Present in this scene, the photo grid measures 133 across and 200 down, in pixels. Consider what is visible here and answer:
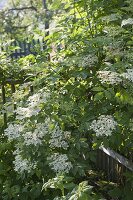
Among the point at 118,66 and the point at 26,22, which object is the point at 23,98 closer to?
the point at 118,66

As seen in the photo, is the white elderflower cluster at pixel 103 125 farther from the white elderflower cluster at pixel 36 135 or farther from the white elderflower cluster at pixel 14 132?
the white elderflower cluster at pixel 14 132

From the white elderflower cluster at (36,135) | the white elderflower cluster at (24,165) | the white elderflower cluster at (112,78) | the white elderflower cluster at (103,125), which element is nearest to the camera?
the white elderflower cluster at (112,78)

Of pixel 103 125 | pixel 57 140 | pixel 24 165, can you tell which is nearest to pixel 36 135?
pixel 57 140

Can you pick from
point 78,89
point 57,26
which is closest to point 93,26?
point 57,26

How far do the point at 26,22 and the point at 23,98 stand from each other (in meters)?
11.7

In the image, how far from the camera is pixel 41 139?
2.28 metres

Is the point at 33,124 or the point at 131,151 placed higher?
the point at 33,124

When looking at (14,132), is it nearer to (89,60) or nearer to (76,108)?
(76,108)

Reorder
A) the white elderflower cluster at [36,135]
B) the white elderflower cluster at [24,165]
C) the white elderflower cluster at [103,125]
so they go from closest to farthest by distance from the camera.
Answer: the white elderflower cluster at [103,125]
the white elderflower cluster at [36,135]
the white elderflower cluster at [24,165]

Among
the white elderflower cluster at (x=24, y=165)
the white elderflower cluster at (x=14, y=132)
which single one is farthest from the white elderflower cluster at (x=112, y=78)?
the white elderflower cluster at (x=24, y=165)

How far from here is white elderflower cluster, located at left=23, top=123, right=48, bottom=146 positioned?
2.15m

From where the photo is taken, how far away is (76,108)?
7.35ft

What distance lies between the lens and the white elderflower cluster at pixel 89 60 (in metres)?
2.21

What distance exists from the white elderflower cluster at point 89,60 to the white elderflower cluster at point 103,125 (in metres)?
0.36
